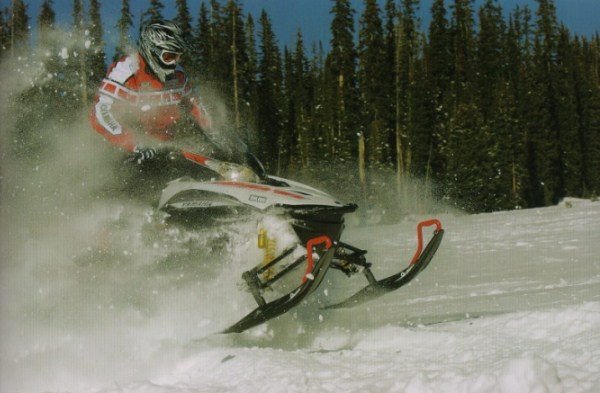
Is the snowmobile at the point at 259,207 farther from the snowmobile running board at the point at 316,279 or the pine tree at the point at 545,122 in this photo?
the pine tree at the point at 545,122

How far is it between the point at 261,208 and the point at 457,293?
2.88 meters

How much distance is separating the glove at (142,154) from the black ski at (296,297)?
142 centimetres

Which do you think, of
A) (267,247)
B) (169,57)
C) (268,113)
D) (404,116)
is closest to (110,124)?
(169,57)

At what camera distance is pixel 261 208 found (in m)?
4.43

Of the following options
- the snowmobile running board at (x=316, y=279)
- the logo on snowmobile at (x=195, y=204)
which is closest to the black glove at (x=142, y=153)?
the logo on snowmobile at (x=195, y=204)

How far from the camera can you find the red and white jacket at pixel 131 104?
14.8 ft

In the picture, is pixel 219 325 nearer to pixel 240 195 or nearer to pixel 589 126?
pixel 240 195

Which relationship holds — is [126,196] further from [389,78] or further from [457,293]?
[389,78]

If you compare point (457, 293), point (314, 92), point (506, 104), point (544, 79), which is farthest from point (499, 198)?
point (457, 293)

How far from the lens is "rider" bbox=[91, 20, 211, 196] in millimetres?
4418

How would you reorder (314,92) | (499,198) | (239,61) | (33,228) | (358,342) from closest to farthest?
(358,342), (33,228), (239,61), (499,198), (314,92)

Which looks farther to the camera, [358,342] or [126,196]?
[126,196]

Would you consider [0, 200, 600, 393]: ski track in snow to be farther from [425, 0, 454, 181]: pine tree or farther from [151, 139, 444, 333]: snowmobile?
[425, 0, 454, 181]: pine tree

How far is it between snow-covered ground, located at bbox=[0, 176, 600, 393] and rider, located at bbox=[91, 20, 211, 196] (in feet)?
2.01
